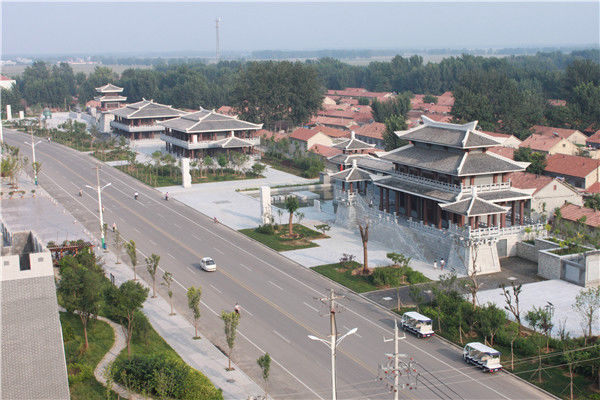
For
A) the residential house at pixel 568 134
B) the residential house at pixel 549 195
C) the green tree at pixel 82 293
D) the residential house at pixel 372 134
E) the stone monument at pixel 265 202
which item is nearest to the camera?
the green tree at pixel 82 293

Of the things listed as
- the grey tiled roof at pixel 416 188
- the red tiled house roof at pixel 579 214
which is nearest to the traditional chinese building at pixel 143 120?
the grey tiled roof at pixel 416 188

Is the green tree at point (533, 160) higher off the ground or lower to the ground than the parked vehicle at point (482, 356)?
higher

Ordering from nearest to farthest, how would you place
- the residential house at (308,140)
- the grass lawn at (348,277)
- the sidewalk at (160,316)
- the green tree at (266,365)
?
1. the green tree at (266,365)
2. the sidewalk at (160,316)
3. the grass lawn at (348,277)
4. the residential house at (308,140)

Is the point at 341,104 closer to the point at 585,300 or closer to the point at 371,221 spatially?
the point at 371,221

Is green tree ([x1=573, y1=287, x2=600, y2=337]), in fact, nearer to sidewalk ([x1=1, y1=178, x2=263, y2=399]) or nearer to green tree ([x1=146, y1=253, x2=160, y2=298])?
sidewalk ([x1=1, y1=178, x2=263, y2=399])

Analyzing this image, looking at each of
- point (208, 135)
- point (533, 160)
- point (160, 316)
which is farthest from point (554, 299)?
point (208, 135)

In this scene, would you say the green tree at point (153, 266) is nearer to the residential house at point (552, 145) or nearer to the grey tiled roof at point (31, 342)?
the grey tiled roof at point (31, 342)

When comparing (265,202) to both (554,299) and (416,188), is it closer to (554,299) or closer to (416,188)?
(416,188)

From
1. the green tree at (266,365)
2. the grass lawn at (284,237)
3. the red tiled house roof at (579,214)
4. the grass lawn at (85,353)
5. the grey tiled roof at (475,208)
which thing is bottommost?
the grass lawn at (284,237)
